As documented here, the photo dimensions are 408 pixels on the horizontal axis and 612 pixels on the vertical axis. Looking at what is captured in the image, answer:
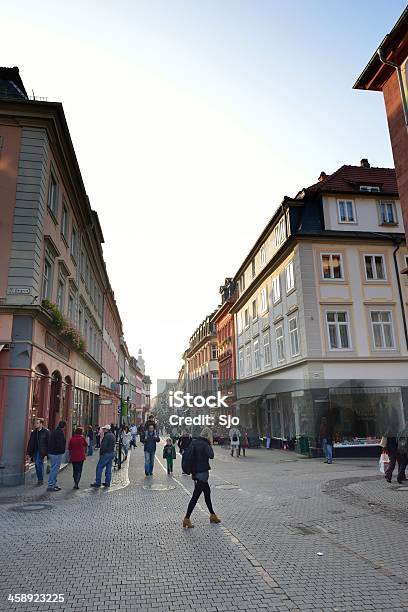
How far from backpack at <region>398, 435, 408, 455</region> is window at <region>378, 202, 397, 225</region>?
1606 centimetres

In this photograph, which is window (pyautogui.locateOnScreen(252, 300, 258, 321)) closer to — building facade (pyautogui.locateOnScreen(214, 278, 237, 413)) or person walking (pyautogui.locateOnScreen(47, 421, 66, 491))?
building facade (pyautogui.locateOnScreen(214, 278, 237, 413))

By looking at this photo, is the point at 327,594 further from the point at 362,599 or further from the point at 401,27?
the point at 401,27

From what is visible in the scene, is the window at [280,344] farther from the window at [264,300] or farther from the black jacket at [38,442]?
the black jacket at [38,442]

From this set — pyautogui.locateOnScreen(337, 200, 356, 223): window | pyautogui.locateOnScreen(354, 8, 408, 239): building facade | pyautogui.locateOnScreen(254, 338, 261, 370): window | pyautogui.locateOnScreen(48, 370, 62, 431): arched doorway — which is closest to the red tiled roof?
pyautogui.locateOnScreen(337, 200, 356, 223): window

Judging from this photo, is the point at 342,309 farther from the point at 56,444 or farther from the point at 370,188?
the point at 56,444

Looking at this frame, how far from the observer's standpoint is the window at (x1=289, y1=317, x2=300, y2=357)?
992 inches

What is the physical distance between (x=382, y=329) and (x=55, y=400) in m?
17.3

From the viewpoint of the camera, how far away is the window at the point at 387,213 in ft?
84.7

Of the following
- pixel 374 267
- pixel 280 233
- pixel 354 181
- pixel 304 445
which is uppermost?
pixel 354 181

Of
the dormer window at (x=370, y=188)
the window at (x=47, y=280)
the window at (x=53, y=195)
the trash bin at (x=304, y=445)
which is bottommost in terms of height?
the trash bin at (x=304, y=445)

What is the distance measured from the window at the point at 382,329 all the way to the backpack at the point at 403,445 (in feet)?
38.4

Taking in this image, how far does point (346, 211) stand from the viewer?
2570 centimetres

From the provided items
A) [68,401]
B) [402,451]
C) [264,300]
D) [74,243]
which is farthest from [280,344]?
[402,451]

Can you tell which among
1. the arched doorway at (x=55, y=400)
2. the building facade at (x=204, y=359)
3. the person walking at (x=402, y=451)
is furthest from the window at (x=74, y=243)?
the building facade at (x=204, y=359)
